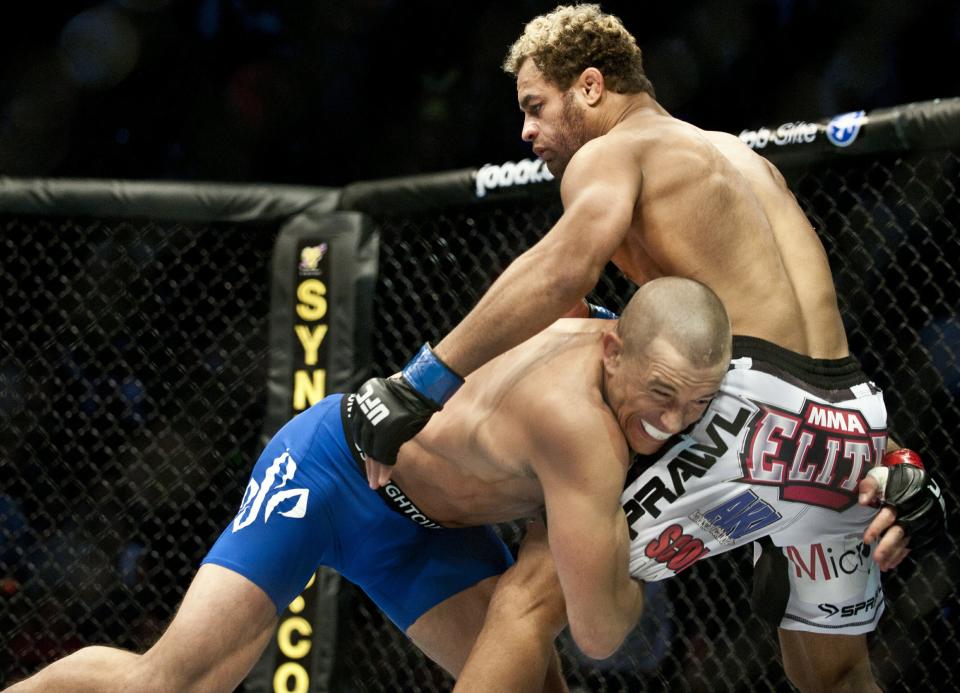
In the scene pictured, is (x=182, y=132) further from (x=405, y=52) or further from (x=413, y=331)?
(x=413, y=331)

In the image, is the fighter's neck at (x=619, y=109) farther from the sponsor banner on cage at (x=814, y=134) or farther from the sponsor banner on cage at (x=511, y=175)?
the sponsor banner on cage at (x=511, y=175)

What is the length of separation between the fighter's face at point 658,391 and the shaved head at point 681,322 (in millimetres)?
10

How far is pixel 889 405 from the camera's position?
2611mm

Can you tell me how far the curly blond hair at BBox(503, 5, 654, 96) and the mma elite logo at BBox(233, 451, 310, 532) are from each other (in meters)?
0.75

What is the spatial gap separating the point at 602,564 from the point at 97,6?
391 centimetres

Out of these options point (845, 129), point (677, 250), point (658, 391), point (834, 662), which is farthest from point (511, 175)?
point (834, 662)

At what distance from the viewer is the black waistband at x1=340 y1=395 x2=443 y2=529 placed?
1.66m

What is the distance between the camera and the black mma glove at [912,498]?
1.56m

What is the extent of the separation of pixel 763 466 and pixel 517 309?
1.31 feet

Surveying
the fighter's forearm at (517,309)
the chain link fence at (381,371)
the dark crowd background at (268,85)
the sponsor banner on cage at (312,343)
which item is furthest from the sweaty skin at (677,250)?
the dark crowd background at (268,85)

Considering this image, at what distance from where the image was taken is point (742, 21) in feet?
11.3

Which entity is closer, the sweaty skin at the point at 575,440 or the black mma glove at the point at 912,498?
the sweaty skin at the point at 575,440

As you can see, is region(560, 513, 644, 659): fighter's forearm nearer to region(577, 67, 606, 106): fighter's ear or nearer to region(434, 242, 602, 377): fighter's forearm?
region(434, 242, 602, 377): fighter's forearm

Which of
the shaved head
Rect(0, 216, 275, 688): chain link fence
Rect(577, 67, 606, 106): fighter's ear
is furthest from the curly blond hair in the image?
Rect(0, 216, 275, 688): chain link fence
